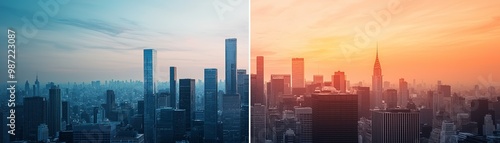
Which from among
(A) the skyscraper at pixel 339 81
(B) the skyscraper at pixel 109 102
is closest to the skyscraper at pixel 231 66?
(A) the skyscraper at pixel 339 81

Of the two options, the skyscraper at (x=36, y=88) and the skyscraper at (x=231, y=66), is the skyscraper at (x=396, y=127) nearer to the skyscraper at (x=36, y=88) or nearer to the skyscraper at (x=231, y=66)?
the skyscraper at (x=231, y=66)

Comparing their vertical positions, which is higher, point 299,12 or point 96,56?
point 299,12

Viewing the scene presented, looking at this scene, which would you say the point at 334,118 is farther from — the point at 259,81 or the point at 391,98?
the point at 259,81

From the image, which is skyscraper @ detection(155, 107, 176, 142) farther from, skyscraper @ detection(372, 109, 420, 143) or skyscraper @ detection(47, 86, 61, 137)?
skyscraper @ detection(372, 109, 420, 143)

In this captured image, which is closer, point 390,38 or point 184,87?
point 390,38

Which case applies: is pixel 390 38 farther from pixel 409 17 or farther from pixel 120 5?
pixel 120 5

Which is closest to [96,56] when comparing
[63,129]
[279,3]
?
[63,129]
